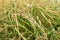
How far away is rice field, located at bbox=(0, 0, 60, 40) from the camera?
2.10 meters

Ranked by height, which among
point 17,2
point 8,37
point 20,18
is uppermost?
point 17,2

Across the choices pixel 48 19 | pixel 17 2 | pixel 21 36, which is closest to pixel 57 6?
pixel 48 19

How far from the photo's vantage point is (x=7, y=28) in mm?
2195

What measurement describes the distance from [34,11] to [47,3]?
0.23 m

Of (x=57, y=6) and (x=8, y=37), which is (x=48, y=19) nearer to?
(x=57, y=6)

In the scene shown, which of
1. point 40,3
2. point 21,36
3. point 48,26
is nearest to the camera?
point 21,36

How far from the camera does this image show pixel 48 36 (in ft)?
6.89

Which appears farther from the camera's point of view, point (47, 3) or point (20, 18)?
point (47, 3)

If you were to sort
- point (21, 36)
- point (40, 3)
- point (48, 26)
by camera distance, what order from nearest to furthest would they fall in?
point (21, 36) → point (48, 26) → point (40, 3)

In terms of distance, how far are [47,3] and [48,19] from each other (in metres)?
0.27

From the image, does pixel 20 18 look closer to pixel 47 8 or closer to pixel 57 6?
pixel 47 8

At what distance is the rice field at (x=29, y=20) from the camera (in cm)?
210

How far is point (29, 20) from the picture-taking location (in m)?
2.13

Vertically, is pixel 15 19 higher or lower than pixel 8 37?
higher
